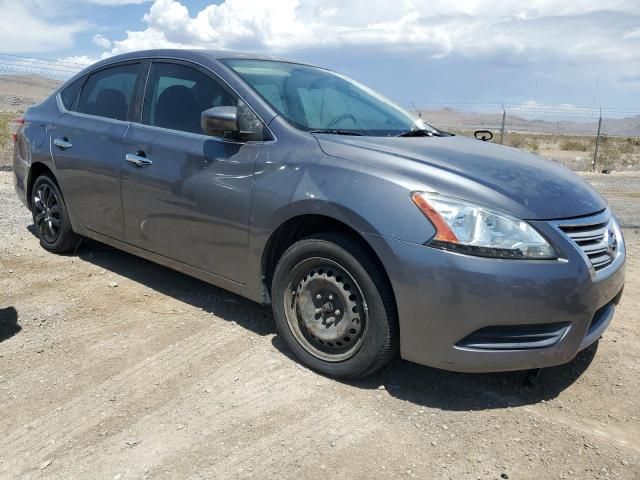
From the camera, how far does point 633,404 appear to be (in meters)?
3.27

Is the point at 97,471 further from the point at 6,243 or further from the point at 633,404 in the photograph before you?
the point at 6,243

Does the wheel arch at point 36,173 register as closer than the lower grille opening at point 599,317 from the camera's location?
No

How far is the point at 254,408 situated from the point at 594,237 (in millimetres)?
1932

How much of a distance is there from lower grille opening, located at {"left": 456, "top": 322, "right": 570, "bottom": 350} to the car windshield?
149 centimetres

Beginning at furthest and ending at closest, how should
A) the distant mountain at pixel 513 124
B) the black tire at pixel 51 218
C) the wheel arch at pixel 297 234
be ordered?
the distant mountain at pixel 513 124 < the black tire at pixel 51 218 < the wheel arch at pixel 297 234

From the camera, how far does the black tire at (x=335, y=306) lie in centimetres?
307

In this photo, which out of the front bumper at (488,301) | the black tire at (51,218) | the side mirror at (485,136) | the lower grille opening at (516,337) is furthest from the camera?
the black tire at (51,218)

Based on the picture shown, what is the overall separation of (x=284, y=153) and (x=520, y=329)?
1575 mm

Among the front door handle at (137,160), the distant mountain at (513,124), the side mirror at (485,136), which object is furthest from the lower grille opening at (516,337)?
the distant mountain at (513,124)

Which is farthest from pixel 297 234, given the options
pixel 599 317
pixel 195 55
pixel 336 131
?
pixel 599 317

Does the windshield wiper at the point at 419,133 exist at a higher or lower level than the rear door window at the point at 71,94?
lower

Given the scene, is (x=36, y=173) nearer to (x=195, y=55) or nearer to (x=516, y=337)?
(x=195, y=55)

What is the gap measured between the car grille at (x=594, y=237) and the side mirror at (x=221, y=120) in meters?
1.86

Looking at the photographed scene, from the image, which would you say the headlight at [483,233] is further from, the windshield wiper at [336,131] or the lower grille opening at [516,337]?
the windshield wiper at [336,131]
